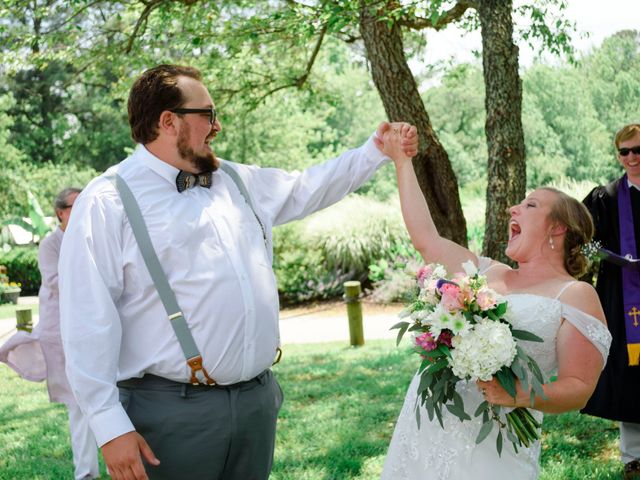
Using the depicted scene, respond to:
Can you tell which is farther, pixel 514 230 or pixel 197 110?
pixel 514 230

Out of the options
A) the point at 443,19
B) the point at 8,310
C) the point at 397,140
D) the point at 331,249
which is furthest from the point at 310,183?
the point at 8,310

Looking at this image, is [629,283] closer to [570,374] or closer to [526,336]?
[570,374]

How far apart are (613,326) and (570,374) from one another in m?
2.61

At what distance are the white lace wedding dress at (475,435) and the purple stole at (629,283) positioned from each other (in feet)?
7.40

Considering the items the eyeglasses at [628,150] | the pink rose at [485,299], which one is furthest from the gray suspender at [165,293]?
the eyeglasses at [628,150]

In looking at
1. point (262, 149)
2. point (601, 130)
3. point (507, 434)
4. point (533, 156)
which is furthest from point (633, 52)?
point (507, 434)

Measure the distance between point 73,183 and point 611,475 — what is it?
92.3 feet

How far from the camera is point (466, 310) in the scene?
271 cm

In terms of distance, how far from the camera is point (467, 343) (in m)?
2.65

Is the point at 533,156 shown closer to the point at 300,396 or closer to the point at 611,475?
the point at 300,396

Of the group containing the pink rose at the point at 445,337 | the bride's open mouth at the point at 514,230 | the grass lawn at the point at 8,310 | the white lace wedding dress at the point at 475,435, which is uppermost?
the bride's open mouth at the point at 514,230

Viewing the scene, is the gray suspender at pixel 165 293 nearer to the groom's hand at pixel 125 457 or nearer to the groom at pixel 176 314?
the groom at pixel 176 314

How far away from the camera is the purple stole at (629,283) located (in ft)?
16.9

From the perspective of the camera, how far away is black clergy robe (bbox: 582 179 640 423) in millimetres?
5012
